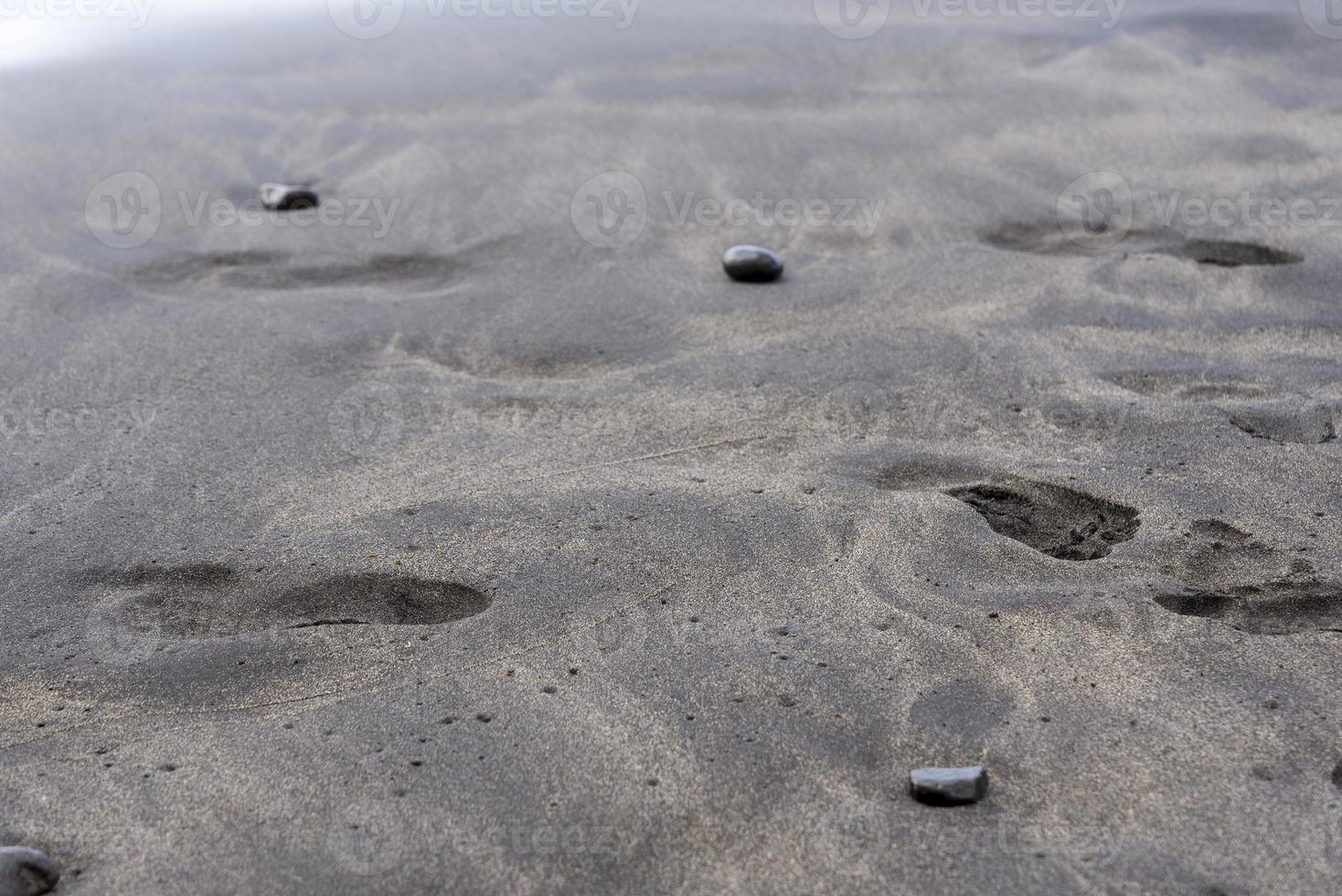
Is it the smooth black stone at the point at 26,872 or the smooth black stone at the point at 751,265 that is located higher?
the smooth black stone at the point at 751,265

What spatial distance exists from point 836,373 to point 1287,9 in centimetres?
302

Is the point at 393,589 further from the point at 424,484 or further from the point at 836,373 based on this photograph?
the point at 836,373

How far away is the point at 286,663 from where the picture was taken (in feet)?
6.17

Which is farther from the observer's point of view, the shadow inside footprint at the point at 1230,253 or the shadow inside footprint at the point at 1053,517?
the shadow inside footprint at the point at 1230,253

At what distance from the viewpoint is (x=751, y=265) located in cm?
316

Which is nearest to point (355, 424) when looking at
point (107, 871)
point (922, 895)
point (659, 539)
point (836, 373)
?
point (659, 539)
